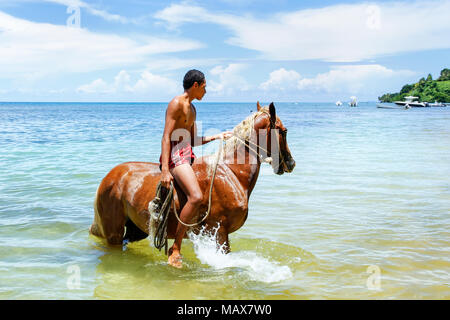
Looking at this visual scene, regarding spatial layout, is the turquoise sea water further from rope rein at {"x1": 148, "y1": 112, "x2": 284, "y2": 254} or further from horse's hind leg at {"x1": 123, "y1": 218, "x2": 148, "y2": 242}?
rope rein at {"x1": 148, "y1": 112, "x2": 284, "y2": 254}

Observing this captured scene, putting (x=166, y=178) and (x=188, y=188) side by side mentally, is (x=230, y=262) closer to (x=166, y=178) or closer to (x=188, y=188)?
(x=188, y=188)

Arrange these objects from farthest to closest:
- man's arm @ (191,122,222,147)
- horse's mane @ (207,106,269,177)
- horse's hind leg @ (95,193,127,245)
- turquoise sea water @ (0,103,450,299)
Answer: horse's hind leg @ (95,193,127,245)
man's arm @ (191,122,222,147)
horse's mane @ (207,106,269,177)
turquoise sea water @ (0,103,450,299)

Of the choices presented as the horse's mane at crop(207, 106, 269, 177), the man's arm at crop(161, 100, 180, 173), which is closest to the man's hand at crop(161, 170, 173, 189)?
the man's arm at crop(161, 100, 180, 173)

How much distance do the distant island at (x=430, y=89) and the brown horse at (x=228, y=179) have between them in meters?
133

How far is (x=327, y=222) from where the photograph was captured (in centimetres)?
743

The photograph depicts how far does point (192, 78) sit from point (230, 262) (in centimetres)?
243

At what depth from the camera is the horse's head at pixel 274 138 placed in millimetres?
4664

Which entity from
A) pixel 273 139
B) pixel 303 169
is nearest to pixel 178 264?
pixel 273 139

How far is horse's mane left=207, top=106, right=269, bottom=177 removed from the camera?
15.3 feet

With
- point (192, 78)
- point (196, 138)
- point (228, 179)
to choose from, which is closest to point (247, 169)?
point (228, 179)

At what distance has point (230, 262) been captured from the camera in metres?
5.08

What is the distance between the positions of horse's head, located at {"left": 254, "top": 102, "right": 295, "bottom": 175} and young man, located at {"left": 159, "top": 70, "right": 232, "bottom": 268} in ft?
2.70
